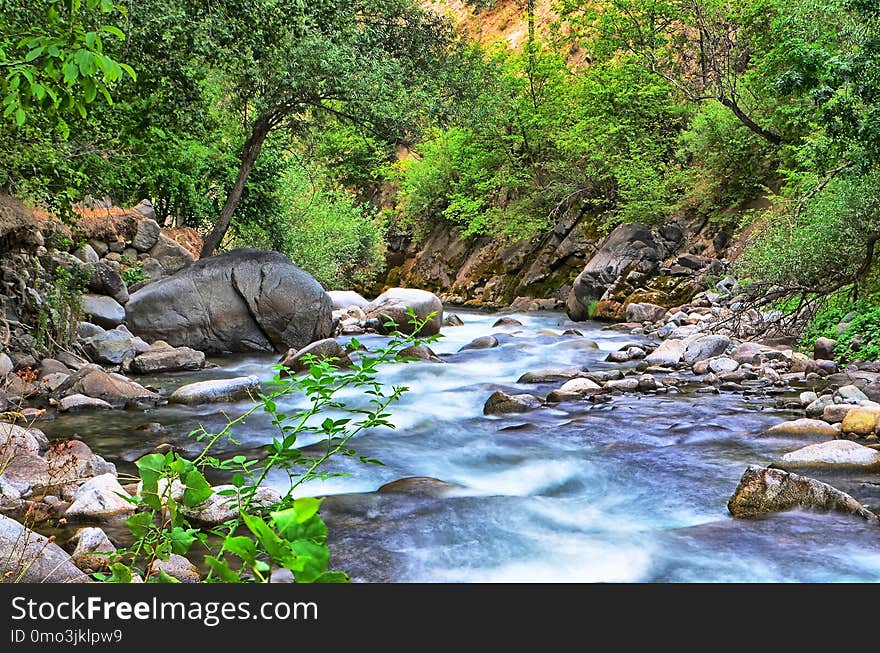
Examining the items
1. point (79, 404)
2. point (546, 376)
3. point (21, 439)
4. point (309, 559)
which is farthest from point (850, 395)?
point (79, 404)

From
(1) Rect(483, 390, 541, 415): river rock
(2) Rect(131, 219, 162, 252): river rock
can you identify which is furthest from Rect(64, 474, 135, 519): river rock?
(2) Rect(131, 219, 162, 252): river rock

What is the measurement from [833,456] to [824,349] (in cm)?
537

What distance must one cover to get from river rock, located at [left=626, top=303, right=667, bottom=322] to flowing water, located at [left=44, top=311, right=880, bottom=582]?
8.63m

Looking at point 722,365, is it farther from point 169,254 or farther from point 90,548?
point 169,254

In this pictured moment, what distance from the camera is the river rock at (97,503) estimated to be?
5.18 metres

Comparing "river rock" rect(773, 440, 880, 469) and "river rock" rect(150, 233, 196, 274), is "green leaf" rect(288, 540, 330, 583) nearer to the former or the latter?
"river rock" rect(773, 440, 880, 469)

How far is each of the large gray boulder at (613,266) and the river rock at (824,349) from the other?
978 cm

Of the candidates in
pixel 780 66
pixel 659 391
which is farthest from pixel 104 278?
pixel 780 66

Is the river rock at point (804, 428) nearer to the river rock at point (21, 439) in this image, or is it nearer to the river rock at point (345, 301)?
the river rock at point (21, 439)

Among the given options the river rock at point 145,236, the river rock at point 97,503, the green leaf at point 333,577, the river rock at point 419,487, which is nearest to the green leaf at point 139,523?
the green leaf at point 333,577

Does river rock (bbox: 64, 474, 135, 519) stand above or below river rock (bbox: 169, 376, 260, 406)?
above

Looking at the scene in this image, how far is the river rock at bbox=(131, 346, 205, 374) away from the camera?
12.2m

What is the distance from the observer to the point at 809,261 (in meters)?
12.0
